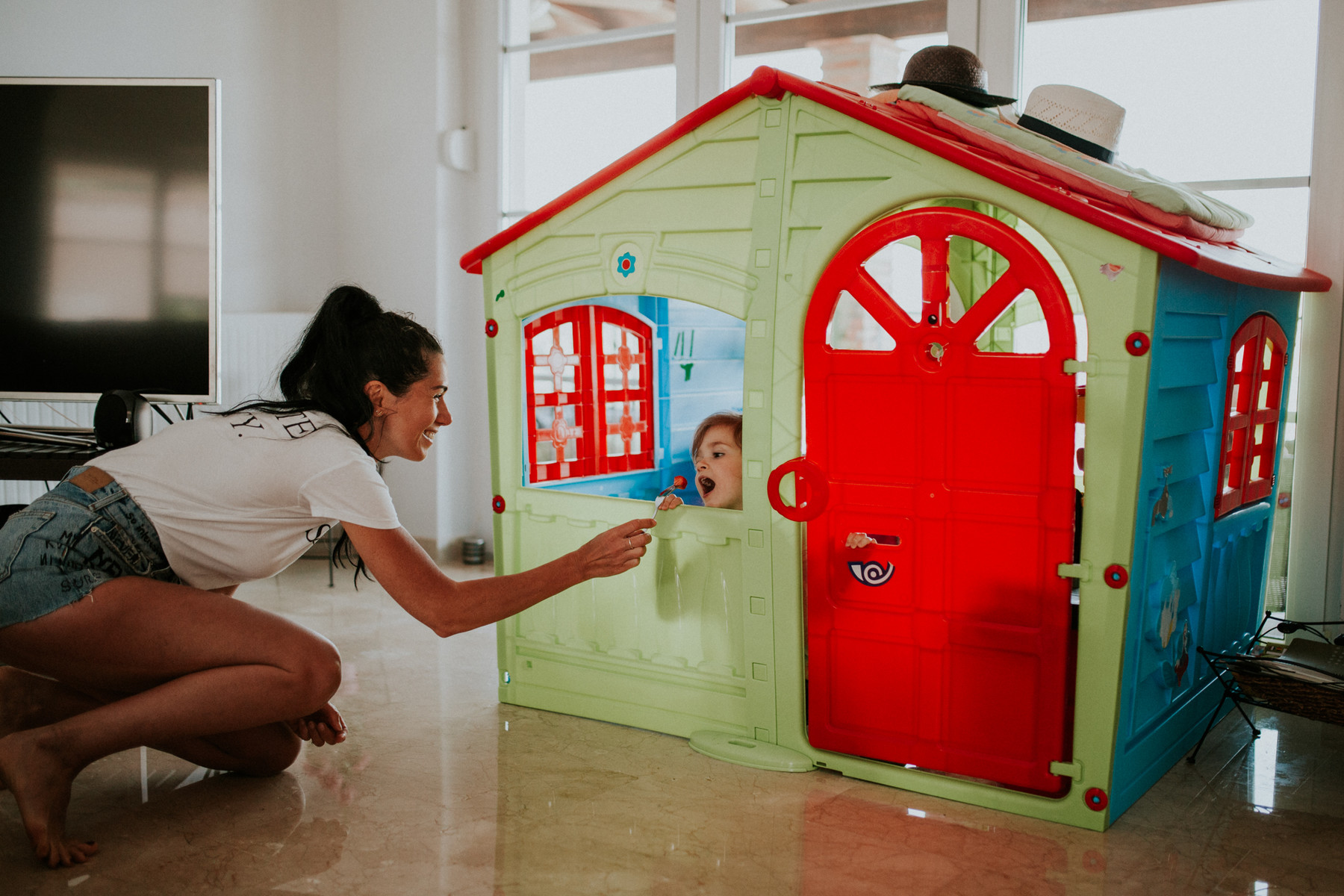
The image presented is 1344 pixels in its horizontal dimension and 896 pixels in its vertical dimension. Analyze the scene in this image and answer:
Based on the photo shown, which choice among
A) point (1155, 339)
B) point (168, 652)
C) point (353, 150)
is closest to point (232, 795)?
point (168, 652)

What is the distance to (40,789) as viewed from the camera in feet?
5.60

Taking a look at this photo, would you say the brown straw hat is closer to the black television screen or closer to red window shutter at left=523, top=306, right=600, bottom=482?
red window shutter at left=523, top=306, right=600, bottom=482

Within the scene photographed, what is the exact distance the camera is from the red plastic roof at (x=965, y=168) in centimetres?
175

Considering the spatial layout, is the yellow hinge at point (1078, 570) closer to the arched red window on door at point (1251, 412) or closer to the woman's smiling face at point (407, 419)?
the arched red window on door at point (1251, 412)

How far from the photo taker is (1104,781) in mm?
1866

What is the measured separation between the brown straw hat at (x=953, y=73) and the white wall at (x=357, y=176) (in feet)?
7.16

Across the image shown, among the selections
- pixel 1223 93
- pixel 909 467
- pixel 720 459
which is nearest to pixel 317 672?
pixel 720 459

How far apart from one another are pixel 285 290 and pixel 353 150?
0.64 meters

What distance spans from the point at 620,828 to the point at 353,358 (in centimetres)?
99

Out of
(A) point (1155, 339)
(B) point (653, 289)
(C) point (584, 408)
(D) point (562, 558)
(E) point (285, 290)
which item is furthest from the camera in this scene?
(E) point (285, 290)

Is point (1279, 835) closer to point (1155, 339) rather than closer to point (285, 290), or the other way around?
point (1155, 339)

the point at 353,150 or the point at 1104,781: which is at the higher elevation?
the point at 353,150

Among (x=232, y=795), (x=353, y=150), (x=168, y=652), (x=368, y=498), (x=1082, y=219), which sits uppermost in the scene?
(x=353, y=150)

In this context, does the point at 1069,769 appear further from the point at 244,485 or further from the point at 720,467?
the point at 244,485
